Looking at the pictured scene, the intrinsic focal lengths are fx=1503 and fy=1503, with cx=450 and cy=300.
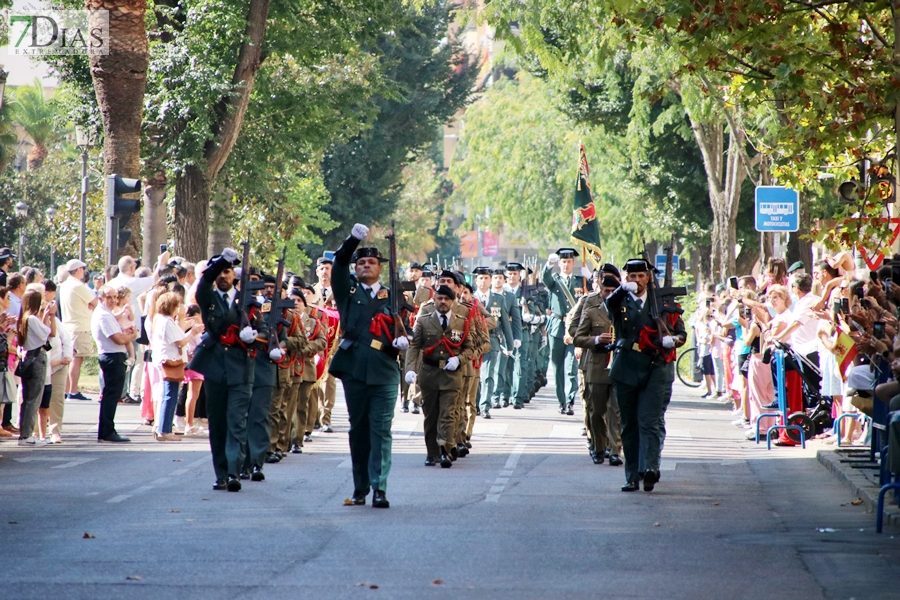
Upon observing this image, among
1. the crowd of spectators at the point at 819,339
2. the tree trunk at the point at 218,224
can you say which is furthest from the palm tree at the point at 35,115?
the crowd of spectators at the point at 819,339

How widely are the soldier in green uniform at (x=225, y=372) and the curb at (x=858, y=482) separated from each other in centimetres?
481

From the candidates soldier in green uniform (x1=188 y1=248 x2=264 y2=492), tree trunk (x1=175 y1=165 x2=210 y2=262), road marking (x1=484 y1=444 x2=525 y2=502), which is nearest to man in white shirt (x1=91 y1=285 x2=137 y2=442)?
road marking (x1=484 y1=444 x2=525 y2=502)

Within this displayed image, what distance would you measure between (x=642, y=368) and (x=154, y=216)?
1479cm

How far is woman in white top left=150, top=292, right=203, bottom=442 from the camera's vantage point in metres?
16.0

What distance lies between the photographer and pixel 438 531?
9.63 m

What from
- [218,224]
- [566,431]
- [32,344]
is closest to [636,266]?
[566,431]

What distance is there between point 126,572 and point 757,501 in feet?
17.9

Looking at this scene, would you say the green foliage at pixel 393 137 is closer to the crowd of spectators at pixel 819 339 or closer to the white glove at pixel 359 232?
the crowd of spectators at pixel 819 339

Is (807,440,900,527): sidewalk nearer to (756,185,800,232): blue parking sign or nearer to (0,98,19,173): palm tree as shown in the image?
(756,185,800,232): blue parking sign

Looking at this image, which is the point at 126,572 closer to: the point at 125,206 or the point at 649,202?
the point at 125,206

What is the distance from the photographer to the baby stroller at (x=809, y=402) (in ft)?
53.0

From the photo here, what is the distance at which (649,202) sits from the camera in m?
35.8

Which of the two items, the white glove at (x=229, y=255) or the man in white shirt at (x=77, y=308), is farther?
the man in white shirt at (x=77, y=308)

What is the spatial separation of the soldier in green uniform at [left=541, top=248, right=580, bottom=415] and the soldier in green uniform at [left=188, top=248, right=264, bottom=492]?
8666mm
